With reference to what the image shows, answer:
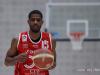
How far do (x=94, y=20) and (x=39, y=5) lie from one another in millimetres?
794

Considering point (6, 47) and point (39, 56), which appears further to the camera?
point (6, 47)

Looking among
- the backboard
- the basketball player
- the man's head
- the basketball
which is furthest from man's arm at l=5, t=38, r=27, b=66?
the backboard

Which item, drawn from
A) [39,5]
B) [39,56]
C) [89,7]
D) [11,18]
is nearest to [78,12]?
[89,7]

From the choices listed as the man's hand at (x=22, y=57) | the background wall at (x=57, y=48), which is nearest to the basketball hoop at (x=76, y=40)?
the background wall at (x=57, y=48)

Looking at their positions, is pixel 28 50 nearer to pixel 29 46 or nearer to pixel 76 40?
pixel 29 46

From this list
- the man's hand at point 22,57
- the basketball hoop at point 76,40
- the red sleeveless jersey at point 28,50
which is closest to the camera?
the man's hand at point 22,57

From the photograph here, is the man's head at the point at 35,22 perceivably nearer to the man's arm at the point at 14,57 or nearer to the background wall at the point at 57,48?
Answer: the man's arm at the point at 14,57

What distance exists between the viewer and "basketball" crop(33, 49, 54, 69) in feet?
10.9

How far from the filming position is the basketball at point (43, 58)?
3.32 meters

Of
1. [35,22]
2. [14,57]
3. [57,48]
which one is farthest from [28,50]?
[57,48]

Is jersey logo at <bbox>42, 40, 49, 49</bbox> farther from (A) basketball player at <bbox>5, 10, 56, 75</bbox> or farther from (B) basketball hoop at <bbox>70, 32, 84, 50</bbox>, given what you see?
(B) basketball hoop at <bbox>70, 32, 84, 50</bbox>

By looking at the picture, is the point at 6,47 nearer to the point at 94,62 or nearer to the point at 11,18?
the point at 11,18

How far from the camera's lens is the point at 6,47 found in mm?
5508

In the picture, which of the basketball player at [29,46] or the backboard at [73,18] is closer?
the basketball player at [29,46]
